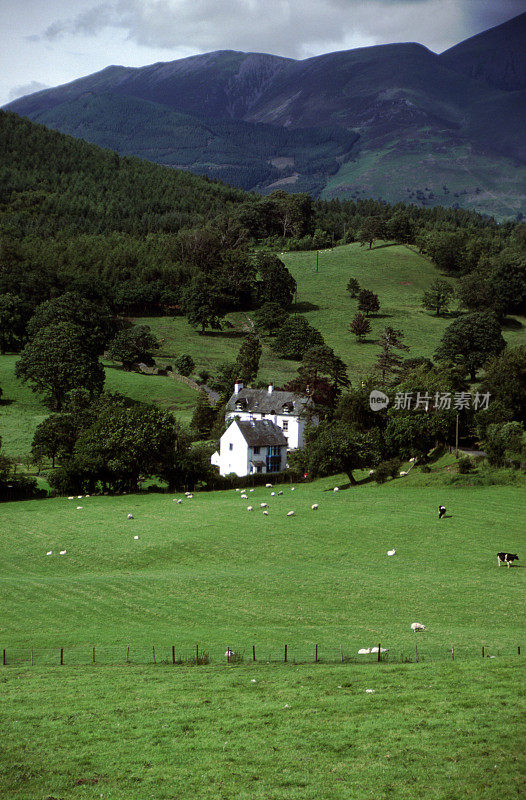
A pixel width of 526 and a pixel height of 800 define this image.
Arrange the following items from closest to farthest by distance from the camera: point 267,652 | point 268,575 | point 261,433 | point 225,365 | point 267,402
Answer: point 267,652 → point 268,575 → point 261,433 → point 267,402 → point 225,365

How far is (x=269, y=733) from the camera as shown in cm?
2248

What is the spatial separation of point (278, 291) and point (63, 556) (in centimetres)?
12668

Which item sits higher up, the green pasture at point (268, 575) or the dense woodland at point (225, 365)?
the dense woodland at point (225, 365)

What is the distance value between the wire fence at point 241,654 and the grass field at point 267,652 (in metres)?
0.13

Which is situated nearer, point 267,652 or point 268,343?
point 267,652

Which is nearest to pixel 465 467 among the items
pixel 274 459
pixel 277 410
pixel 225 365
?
pixel 274 459

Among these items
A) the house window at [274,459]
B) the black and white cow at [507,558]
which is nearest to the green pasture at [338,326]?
the house window at [274,459]

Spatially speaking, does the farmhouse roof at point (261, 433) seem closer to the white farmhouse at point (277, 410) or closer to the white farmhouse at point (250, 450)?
the white farmhouse at point (250, 450)

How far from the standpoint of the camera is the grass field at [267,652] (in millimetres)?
20266

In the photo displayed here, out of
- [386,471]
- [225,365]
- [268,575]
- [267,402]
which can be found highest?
[225,365]

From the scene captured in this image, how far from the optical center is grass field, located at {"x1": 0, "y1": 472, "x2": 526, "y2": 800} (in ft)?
66.5

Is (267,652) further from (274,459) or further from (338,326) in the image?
(338,326)

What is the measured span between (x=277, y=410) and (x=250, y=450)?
40.2 feet

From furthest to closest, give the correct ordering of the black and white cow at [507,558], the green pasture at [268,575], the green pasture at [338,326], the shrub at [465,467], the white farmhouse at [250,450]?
the green pasture at [338,326] → the white farmhouse at [250,450] → the shrub at [465,467] → the black and white cow at [507,558] → the green pasture at [268,575]
